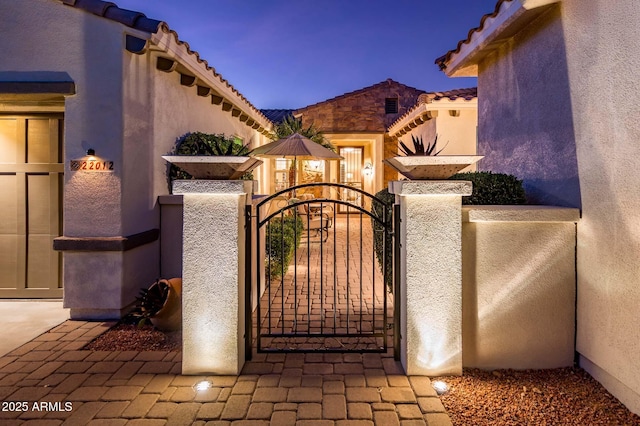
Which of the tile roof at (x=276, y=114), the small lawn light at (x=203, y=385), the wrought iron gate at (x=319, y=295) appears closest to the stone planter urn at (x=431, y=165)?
the wrought iron gate at (x=319, y=295)

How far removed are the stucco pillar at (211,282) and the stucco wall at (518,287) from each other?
2.09m

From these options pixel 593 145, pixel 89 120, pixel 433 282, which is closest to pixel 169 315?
pixel 89 120

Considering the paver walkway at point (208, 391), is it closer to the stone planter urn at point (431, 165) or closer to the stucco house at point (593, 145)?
the stucco house at point (593, 145)

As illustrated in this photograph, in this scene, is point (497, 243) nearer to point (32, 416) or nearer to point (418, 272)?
point (418, 272)

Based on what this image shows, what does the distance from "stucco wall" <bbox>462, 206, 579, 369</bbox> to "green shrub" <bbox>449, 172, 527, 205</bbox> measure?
948 mm

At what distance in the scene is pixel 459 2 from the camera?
44.6 meters

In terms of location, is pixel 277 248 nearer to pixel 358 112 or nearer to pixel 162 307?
pixel 162 307

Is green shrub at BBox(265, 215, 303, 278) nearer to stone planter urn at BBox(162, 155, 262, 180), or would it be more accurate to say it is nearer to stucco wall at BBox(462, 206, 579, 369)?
stone planter urn at BBox(162, 155, 262, 180)

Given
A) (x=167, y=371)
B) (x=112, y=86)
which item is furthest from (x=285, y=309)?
(x=112, y=86)

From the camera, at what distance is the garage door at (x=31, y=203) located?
5621 mm

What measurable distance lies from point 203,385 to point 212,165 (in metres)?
1.87

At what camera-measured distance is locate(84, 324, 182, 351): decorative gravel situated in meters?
4.23

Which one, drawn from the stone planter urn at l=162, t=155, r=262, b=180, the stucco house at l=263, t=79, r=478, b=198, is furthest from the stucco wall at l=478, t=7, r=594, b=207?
the stucco house at l=263, t=79, r=478, b=198

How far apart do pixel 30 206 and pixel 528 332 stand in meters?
6.35
